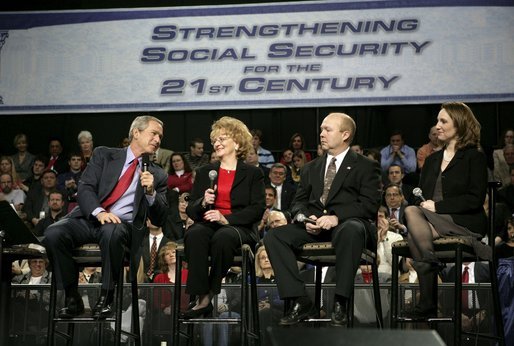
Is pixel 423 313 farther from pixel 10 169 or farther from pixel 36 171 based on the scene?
pixel 36 171

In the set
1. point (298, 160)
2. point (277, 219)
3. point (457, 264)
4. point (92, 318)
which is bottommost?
point (92, 318)

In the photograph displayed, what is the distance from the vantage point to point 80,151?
11258 mm

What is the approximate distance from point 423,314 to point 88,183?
207 cm

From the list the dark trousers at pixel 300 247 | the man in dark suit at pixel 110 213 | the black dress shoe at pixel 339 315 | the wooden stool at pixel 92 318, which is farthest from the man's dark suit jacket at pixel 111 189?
the black dress shoe at pixel 339 315

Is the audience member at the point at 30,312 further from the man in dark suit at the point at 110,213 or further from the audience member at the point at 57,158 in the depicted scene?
the audience member at the point at 57,158

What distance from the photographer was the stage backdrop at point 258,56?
10.1 meters

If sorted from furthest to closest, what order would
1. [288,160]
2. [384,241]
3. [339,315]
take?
1. [288,160]
2. [384,241]
3. [339,315]

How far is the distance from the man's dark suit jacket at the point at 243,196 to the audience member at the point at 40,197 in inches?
188

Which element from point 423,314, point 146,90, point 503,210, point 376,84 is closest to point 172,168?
point 146,90

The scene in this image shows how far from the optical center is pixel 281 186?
984 cm

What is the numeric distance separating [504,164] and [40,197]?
16.8ft

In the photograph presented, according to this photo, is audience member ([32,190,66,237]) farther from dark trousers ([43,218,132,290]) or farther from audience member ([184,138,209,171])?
dark trousers ([43,218,132,290])

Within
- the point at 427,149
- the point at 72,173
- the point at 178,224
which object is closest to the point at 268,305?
the point at 178,224

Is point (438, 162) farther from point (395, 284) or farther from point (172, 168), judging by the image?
point (172, 168)
